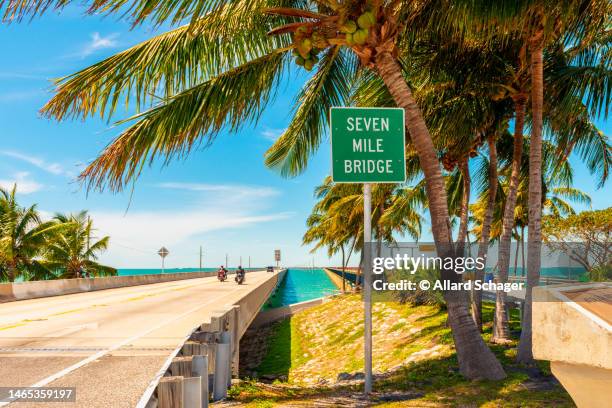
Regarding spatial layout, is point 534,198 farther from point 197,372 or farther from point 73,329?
point 73,329

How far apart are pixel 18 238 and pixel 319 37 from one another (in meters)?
25.0

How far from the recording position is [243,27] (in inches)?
342

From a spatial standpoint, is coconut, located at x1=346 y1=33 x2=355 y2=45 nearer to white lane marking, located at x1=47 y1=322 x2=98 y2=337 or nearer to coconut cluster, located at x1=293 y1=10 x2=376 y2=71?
coconut cluster, located at x1=293 y1=10 x2=376 y2=71

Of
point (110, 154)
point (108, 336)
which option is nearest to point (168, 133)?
point (110, 154)

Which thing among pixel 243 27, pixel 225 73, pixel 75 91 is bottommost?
pixel 75 91

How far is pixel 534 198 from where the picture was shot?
29.5 feet

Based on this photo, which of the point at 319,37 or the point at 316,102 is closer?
the point at 319,37

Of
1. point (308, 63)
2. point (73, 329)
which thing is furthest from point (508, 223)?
point (73, 329)

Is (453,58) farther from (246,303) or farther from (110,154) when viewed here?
(246,303)

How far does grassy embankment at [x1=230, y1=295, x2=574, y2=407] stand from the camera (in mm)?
6941

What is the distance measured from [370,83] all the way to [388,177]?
204 inches

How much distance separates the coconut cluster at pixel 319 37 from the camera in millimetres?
6895

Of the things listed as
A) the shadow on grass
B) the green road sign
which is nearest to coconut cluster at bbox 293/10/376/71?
the green road sign

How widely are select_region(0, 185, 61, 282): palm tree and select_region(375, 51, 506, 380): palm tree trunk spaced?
24.3m
